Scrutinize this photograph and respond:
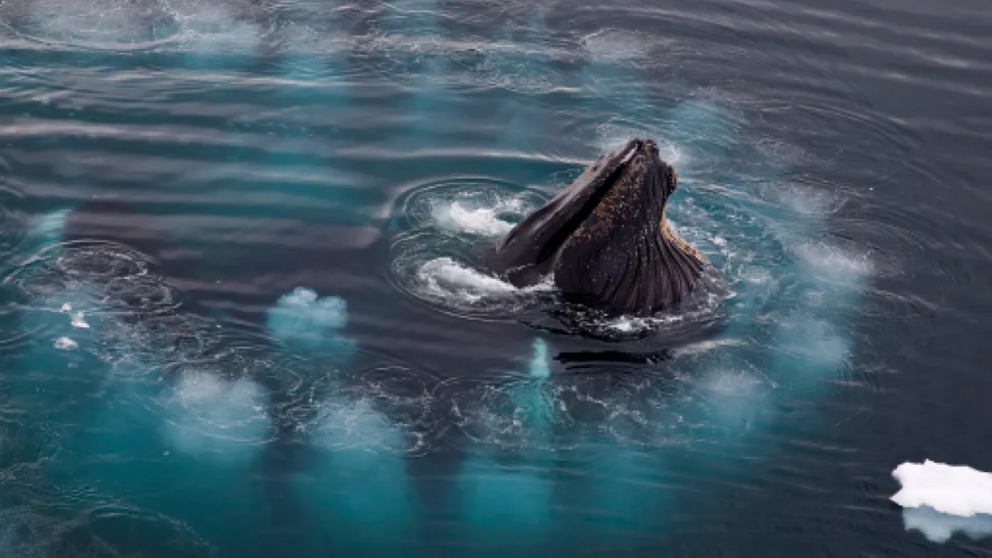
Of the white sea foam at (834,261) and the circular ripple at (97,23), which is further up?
the circular ripple at (97,23)

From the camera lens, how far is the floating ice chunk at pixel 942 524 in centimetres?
1633

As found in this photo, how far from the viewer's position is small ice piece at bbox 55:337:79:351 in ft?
56.9

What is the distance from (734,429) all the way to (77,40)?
1438 cm

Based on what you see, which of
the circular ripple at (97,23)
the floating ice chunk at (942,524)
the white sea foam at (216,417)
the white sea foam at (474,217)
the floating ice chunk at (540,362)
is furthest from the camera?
the circular ripple at (97,23)

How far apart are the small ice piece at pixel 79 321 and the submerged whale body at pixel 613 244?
577 cm

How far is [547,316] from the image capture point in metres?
18.2

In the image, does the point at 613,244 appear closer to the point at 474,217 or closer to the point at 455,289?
the point at 455,289

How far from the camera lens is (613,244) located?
17.5 m

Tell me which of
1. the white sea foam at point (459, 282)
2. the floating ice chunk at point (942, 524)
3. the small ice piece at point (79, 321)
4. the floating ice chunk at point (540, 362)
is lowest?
the floating ice chunk at point (942, 524)

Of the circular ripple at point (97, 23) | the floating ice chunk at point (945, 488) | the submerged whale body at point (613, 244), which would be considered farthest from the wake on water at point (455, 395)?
the circular ripple at point (97, 23)

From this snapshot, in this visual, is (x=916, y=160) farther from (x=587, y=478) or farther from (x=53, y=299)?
(x=53, y=299)

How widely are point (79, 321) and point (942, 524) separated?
11795mm

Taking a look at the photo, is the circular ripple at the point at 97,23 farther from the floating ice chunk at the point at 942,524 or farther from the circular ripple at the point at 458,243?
the floating ice chunk at the point at 942,524

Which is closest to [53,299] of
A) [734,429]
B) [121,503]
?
[121,503]
